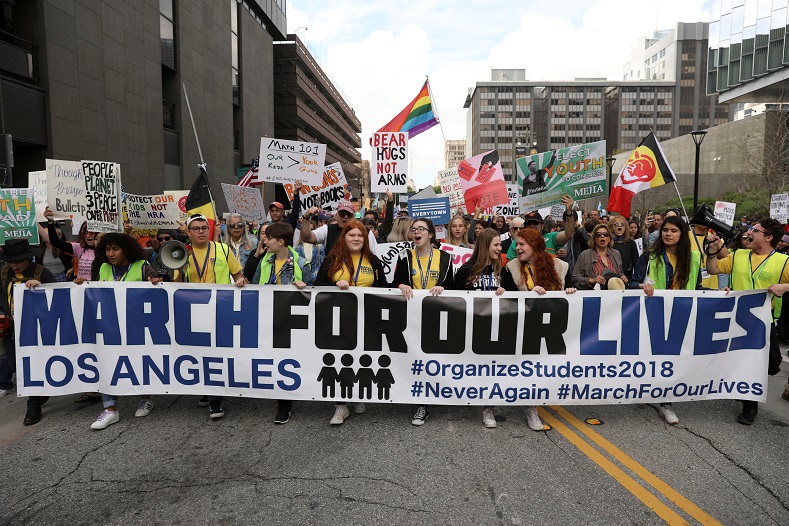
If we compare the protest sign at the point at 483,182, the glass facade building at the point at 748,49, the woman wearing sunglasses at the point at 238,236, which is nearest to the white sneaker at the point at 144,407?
the woman wearing sunglasses at the point at 238,236

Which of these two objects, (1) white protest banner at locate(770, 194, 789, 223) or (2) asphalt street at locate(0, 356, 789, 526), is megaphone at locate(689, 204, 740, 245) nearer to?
(2) asphalt street at locate(0, 356, 789, 526)

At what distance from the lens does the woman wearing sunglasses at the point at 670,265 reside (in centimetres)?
480

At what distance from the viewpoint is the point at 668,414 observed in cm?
461

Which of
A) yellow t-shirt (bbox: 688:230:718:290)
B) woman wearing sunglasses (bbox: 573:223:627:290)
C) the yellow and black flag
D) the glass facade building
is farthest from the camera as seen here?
the glass facade building

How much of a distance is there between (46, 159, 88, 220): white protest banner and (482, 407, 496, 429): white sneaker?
6.64 m

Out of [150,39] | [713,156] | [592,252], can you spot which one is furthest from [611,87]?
[592,252]

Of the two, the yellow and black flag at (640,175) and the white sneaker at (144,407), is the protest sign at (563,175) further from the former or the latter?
the white sneaker at (144,407)

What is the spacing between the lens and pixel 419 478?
3.61 meters

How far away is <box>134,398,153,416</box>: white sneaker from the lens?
190 inches

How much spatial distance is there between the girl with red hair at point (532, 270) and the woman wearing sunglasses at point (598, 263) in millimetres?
1078

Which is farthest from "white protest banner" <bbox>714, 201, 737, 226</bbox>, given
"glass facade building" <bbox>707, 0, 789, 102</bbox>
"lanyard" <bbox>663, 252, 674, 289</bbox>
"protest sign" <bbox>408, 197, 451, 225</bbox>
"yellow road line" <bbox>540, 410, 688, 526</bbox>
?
"glass facade building" <bbox>707, 0, 789, 102</bbox>

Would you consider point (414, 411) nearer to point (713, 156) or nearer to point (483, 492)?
point (483, 492)

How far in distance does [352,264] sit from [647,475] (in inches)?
114

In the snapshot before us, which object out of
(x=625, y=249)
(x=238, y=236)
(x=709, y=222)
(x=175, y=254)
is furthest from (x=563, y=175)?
(x=175, y=254)
